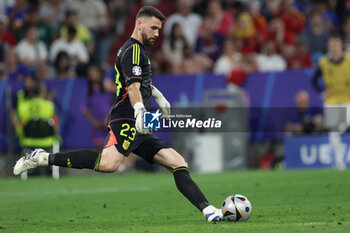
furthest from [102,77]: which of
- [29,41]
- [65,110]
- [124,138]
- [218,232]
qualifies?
[218,232]

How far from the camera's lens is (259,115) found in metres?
17.2

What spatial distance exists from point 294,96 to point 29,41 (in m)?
6.97

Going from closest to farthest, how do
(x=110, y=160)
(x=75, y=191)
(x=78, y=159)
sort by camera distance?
1. (x=110, y=160)
2. (x=78, y=159)
3. (x=75, y=191)

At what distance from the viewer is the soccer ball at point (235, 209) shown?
24.9ft

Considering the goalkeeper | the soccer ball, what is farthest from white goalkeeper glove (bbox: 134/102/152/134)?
the soccer ball

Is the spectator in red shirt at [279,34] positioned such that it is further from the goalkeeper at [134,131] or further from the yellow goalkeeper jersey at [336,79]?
the goalkeeper at [134,131]

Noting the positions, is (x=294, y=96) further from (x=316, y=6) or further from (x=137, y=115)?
(x=137, y=115)

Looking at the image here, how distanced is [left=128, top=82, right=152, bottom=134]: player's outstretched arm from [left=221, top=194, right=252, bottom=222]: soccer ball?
1.06m

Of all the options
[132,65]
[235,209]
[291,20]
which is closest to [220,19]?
[291,20]

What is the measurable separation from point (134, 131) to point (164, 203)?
289 centimetres

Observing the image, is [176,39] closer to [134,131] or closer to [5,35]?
[5,35]

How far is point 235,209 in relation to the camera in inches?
299

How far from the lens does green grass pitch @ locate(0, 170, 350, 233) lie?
754cm

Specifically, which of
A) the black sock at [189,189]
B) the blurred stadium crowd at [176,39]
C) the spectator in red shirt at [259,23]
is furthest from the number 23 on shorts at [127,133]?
the spectator in red shirt at [259,23]
